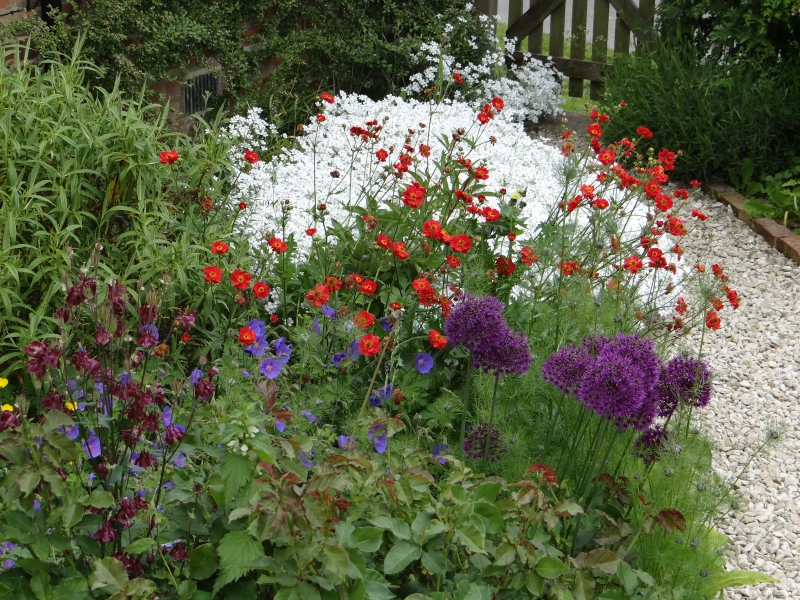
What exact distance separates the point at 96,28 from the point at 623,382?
12.4ft

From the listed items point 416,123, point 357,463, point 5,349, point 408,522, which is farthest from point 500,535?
point 416,123

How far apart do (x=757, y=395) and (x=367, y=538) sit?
9.07 ft

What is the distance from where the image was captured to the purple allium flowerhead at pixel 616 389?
77.5 inches

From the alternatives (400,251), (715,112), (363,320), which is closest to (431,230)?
(400,251)

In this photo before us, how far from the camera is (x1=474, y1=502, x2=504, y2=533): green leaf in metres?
1.86

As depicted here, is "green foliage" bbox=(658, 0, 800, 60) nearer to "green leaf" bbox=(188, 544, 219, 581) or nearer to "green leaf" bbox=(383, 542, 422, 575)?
"green leaf" bbox=(383, 542, 422, 575)

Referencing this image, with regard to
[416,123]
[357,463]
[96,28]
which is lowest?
[357,463]

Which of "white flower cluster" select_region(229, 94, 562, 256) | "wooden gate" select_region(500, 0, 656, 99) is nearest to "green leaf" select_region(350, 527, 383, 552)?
"white flower cluster" select_region(229, 94, 562, 256)

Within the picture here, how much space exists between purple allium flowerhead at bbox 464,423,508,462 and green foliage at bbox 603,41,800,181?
150 inches

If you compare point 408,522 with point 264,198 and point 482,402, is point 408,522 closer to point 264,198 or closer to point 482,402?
point 482,402

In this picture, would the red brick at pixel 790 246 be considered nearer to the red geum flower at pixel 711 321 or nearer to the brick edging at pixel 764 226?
the brick edging at pixel 764 226

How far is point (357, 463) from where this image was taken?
1881 millimetres

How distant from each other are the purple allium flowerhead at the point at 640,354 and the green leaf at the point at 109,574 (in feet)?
3.71

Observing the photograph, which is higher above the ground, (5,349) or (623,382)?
(623,382)
